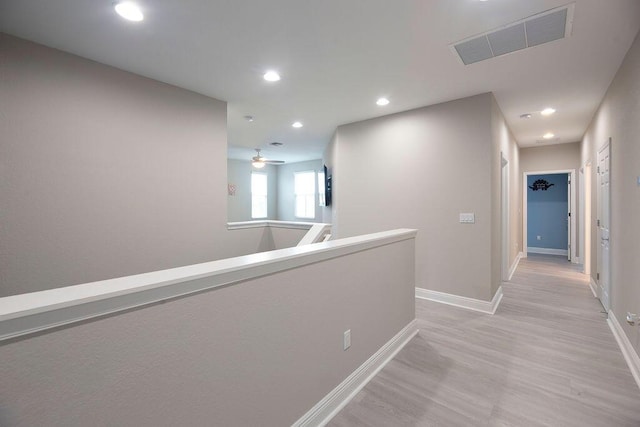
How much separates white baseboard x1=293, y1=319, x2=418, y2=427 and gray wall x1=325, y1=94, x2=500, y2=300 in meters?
1.51

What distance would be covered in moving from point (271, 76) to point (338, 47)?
0.89 meters

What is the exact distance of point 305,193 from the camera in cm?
962

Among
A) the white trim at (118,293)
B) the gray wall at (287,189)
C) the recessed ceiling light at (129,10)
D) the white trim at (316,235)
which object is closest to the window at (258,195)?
the gray wall at (287,189)

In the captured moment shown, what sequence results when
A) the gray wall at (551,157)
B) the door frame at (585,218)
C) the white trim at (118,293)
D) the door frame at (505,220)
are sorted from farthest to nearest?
the gray wall at (551,157) < the door frame at (585,218) < the door frame at (505,220) < the white trim at (118,293)

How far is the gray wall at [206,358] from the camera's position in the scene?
0.79m

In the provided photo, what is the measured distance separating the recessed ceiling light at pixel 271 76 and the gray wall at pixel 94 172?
105 centimetres

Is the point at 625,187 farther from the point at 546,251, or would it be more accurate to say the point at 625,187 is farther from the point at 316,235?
the point at 546,251

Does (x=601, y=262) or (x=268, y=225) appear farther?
(x=268, y=225)

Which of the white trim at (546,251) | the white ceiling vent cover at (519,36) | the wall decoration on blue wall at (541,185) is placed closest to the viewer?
the white ceiling vent cover at (519,36)

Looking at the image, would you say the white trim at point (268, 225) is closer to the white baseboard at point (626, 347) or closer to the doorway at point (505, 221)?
the doorway at point (505, 221)

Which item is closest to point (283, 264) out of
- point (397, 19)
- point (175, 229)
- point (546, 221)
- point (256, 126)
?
point (397, 19)

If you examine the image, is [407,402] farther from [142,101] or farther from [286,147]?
[286,147]

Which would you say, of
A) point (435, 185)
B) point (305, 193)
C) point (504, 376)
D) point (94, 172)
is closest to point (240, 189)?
point (305, 193)

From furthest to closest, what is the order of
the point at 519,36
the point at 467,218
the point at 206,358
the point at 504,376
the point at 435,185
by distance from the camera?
the point at 435,185 < the point at 467,218 < the point at 519,36 < the point at 504,376 < the point at 206,358
